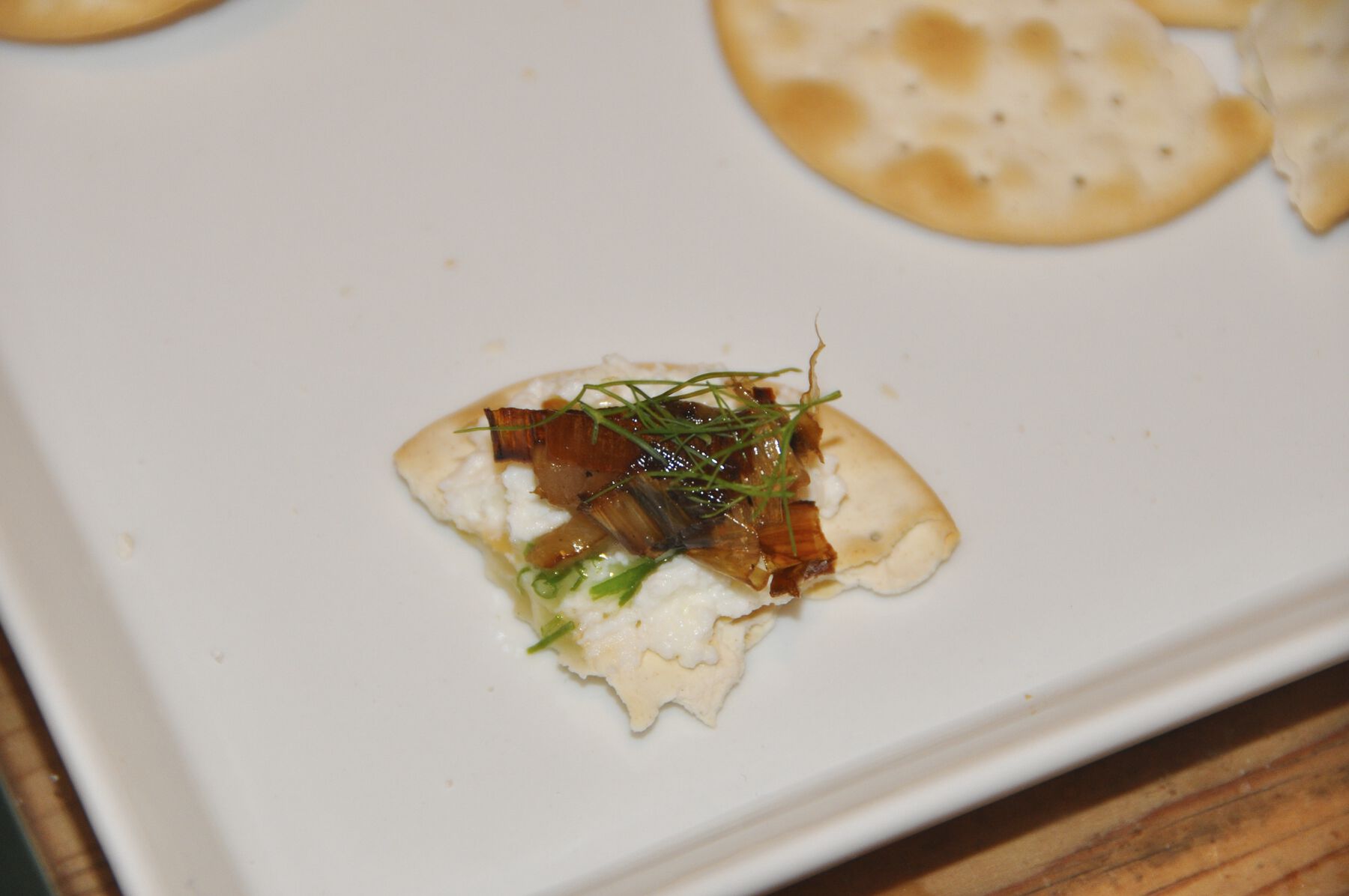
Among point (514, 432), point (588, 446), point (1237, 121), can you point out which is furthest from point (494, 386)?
point (1237, 121)

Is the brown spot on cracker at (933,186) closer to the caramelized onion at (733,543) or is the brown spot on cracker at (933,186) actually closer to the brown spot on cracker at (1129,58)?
the brown spot on cracker at (1129,58)

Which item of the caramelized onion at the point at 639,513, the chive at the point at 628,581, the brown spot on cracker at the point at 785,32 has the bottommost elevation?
the chive at the point at 628,581

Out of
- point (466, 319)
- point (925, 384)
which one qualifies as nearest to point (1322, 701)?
point (925, 384)

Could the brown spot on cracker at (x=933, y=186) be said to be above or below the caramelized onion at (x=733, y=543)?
above

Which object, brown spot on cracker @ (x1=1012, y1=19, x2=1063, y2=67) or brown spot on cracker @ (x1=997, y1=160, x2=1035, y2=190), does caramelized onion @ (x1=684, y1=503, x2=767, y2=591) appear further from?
brown spot on cracker @ (x1=1012, y1=19, x2=1063, y2=67)

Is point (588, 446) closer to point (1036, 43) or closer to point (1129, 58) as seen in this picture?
point (1036, 43)

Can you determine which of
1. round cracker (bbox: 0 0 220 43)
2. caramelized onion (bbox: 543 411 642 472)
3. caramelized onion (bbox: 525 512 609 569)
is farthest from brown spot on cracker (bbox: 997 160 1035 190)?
round cracker (bbox: 0 0 220 43)

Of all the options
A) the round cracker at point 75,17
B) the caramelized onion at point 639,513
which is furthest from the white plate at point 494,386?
the caramelized onion at point 639,513
